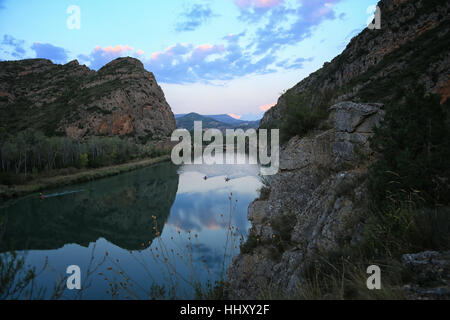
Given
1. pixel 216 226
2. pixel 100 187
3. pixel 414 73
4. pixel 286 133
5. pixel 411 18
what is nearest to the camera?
pixel 286 133

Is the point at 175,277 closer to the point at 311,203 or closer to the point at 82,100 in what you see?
the point at 311,203

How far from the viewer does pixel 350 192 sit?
4410 mm

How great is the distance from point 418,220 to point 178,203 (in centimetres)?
2054

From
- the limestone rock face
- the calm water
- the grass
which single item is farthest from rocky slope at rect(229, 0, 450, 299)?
the calm water

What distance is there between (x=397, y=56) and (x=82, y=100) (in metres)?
89.4

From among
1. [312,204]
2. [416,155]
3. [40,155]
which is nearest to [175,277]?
[312,204]

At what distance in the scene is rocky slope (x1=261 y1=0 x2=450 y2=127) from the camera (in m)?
13.4

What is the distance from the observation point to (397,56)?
23.7 metres

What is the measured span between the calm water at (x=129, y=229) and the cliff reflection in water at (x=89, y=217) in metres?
0.04

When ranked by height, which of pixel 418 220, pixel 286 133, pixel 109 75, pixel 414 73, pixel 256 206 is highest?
pixel 109 75

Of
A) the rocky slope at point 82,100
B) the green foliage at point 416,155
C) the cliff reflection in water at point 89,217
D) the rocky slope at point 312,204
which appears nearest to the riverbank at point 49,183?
the cliff reflection in water at point 89,217

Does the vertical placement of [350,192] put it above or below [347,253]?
above
